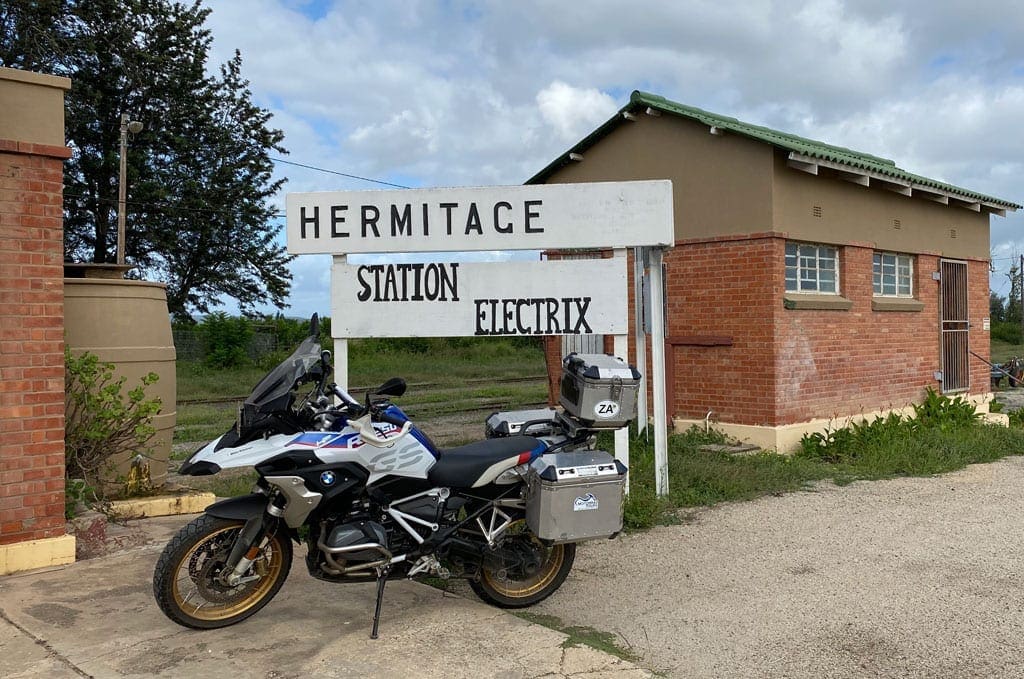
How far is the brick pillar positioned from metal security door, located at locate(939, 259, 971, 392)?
40.5 ft

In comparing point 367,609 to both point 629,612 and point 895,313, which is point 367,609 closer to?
point 629,612

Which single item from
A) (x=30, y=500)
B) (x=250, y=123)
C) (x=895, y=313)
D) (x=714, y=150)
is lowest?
(x=30, y=500)

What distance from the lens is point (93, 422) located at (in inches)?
265

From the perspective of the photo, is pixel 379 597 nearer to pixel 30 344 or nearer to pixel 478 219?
pixel 30 344

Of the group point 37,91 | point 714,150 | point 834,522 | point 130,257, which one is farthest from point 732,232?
point 130,257

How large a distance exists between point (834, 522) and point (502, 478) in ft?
12.1

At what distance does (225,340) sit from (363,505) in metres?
25.1

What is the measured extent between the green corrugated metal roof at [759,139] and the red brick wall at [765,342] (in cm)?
107

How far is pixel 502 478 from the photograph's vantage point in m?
5.06

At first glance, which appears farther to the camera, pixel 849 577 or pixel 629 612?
pixel 849 577

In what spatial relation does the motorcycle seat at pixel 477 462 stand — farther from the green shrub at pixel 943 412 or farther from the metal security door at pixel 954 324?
the metal security door at pixel 954 324

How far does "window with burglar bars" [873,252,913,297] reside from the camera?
12.9 m

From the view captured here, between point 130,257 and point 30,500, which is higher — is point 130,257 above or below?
above

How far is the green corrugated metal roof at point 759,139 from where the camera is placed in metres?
10.7
